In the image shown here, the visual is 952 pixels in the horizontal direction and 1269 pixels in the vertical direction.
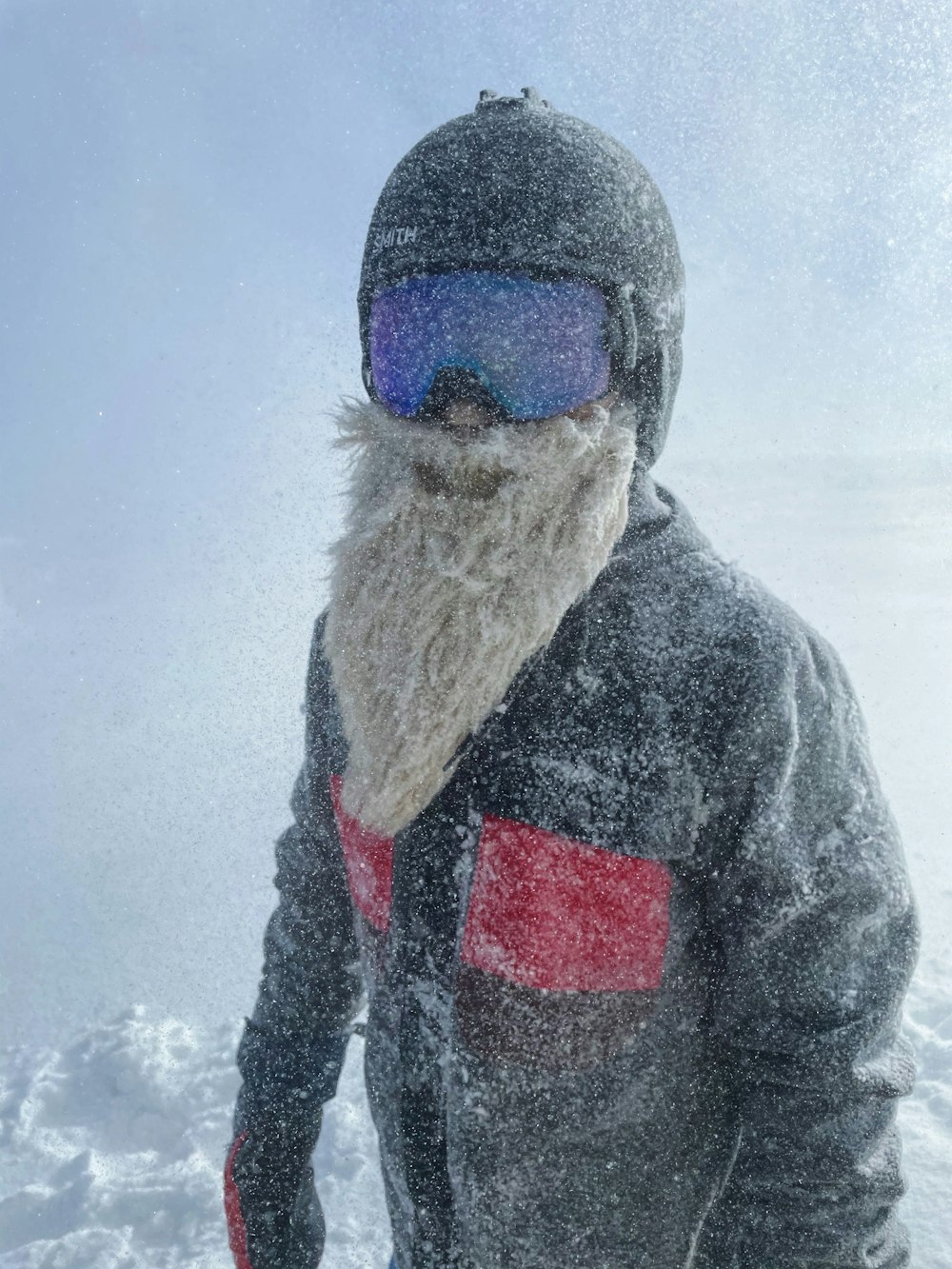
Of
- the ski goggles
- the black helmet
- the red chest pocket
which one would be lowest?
the red chest pocket

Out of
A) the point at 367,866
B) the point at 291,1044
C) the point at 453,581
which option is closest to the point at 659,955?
the point at 367,866

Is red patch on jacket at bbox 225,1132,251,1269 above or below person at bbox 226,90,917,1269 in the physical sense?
below

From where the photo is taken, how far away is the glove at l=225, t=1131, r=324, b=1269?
175 centimetres

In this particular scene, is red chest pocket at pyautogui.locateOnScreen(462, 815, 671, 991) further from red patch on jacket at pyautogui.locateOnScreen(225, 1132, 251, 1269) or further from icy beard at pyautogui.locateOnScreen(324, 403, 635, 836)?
red patch on jacket at pyautogui.locateOnScreen(225, 1132, 251, 1269)

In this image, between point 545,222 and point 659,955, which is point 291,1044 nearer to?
point 659,955

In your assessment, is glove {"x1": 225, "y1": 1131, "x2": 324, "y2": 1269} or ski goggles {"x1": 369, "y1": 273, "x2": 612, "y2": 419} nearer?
ski goggles {"x1": 369, "y1": 273, "x2": 612, "y2": 419}

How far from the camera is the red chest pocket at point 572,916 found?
1.16m

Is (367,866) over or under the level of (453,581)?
under

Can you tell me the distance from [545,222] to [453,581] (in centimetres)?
72

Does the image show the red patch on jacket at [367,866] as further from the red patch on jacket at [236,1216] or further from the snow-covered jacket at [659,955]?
the red patch on jacket at [236,1216]

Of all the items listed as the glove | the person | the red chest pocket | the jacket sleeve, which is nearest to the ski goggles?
the person

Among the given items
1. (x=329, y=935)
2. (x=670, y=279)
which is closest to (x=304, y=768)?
(x=329, y=935)

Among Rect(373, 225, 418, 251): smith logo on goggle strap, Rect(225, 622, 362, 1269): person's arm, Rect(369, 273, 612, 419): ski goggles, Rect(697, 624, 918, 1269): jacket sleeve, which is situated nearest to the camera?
Rect(697, 624, 918, 1269): jacket sleeve

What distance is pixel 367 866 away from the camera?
4.66ft
